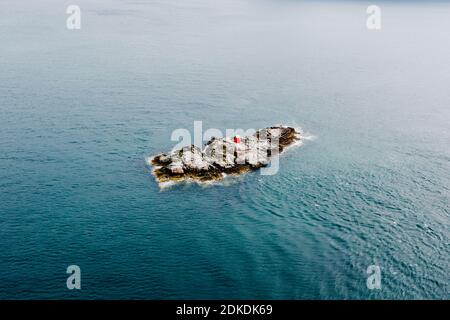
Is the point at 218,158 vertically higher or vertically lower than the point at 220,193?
higher

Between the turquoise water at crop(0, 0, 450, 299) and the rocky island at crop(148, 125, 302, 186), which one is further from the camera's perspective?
the rocky island at crop(148, 125, 302, 186)

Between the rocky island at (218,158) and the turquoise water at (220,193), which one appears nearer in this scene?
the turquoise water at (220,193)
